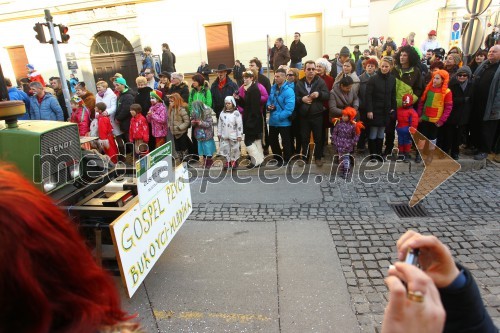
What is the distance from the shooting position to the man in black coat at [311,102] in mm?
6238

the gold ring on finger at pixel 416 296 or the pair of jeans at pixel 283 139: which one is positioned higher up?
the gold ring on finger at pixel 416 296

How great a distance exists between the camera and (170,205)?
12.1 feet

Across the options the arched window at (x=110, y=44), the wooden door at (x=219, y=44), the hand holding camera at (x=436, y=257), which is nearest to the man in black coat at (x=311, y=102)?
the hand holding camera at (x=436, y=257)

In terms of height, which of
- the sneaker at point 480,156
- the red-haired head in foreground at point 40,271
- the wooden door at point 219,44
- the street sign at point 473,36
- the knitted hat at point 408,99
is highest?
the wooden door at point 219,44

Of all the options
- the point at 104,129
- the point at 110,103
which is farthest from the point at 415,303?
the point at 110,103

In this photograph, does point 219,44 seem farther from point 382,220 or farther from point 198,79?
point 382,220

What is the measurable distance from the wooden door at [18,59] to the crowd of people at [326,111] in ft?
44.7

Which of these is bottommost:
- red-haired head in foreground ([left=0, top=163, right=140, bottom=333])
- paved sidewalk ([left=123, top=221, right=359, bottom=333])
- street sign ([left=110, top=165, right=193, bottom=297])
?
paved sidewalk ([left=123, top=221, right=359, bottom=333])

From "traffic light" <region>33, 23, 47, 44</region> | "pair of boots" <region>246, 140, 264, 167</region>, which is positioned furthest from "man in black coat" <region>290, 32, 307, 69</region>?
"traffic light" <region>33, 23, 47, 44</region>

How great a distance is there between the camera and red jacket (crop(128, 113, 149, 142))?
679cm

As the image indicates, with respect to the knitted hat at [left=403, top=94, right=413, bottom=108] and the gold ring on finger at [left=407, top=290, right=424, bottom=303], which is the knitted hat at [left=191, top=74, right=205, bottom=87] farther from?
the gold ring on finger at [left=407, top=290, right=424, bottom=303]

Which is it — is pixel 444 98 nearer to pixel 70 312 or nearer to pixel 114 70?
pixel 70 312

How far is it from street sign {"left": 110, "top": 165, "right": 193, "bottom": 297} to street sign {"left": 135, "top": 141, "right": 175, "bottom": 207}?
7cm

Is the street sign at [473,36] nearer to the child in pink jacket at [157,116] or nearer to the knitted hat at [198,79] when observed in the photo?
the knitted hat at [198,79]
